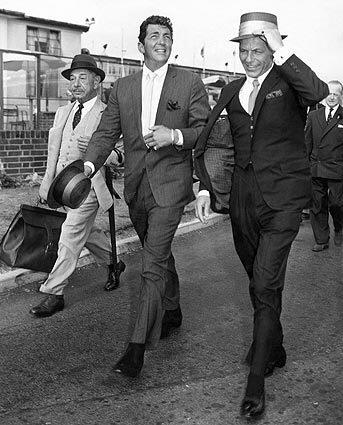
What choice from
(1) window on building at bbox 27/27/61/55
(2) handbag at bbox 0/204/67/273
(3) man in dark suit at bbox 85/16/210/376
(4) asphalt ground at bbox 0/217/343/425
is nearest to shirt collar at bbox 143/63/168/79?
(3) man in dark suit at bbox 85/16/210/376

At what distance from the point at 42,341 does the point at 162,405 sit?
1.34 meters

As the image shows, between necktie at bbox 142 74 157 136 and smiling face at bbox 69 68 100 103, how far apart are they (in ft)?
4.20

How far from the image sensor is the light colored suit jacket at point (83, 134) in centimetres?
560

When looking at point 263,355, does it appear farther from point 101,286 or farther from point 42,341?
point 101,286

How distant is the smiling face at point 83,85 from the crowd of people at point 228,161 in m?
1.05

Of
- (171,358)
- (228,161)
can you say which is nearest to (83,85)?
(228,161)

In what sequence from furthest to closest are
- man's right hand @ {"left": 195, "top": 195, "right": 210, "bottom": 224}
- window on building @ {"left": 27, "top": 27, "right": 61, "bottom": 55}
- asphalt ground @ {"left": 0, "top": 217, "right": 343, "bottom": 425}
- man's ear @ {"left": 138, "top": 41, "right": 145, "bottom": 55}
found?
window on building @ {"left": 27, "top": 27, "right": 61, "bottom": 55}
man's ear @ {"left": 138, "top": 41, "right": 145, "bottom": 55}
man's right hand @ {"left": 195, "top": 195, "right": 210, "bottom": 224}
asphalt ground @ {"left": 0, "top": 217, "right": 343, "bottom": 425}

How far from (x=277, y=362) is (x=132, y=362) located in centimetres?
92

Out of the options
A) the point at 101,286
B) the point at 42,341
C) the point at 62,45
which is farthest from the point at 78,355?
the point at 62,45

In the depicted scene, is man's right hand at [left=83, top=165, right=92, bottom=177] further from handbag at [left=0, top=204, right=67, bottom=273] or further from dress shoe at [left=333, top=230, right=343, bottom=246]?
dress shoe at [left=333, top=230, right=343, bottom=246]

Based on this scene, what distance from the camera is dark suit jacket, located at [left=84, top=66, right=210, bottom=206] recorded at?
4480 millimetres

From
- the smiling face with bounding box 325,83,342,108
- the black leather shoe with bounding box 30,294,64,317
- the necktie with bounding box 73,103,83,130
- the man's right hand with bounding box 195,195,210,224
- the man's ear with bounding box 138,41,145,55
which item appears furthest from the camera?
the smiling face with bounding box 325,83,342,108

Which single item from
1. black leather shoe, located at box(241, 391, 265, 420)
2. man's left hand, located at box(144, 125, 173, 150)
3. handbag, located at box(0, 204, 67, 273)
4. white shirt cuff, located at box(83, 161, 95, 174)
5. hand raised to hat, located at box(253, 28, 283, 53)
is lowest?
black leather shoe, located at box(241, 391, 265, 420)

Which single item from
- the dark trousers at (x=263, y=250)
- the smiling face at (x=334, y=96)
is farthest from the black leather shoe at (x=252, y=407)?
the smiling face at (x=334, y=96)
